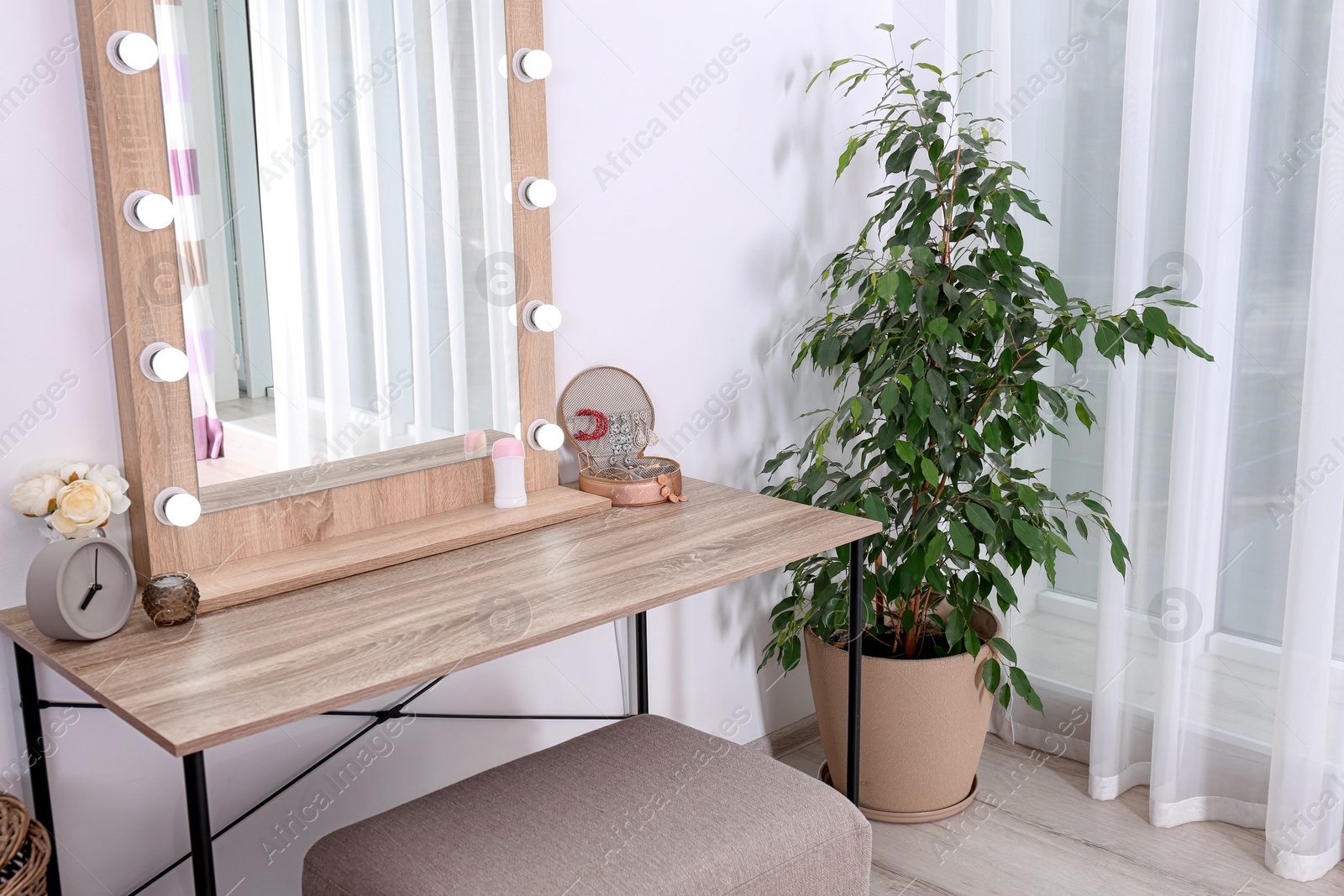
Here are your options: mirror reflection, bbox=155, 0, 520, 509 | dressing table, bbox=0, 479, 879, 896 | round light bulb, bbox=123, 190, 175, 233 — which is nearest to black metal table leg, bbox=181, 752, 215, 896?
dressing table, bbox=0, 479, 879, 896

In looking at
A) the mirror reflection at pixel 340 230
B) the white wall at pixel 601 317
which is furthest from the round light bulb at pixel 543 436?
the white wall at pixel 601 317

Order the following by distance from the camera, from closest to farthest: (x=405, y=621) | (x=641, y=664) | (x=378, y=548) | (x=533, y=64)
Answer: (x=405, y=621)
(x=378, y=548)
(x=533, y=64)
(x=641, y=664)

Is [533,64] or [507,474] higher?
[533,64]

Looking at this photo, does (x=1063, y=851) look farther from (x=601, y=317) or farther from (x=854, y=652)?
(x=601, y=317)

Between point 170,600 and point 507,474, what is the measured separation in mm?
607

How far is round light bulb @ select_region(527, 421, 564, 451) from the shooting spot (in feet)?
6.63

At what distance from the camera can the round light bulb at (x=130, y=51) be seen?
1466mm

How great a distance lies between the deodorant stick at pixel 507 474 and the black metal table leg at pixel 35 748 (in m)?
0.71

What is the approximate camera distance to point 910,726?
91.3 inches

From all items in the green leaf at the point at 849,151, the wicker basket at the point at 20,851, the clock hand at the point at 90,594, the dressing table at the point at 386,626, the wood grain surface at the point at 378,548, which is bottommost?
the wicker basket at the point at 20,851

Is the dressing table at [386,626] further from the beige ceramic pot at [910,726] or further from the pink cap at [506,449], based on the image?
the beige ceramic pot at [910,726]

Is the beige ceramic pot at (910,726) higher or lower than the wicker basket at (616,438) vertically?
lower

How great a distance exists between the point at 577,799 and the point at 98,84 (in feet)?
3.67

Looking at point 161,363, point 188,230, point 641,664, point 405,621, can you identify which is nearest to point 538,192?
point 188,230
